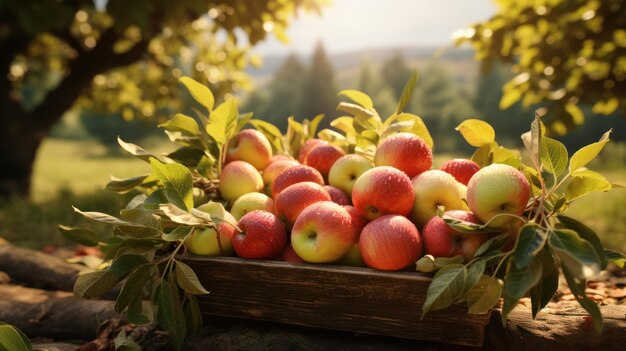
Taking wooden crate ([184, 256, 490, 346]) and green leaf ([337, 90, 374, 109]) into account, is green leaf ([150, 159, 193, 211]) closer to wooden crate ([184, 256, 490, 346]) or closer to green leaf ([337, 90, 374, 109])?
wooden crate ([184, 256, 490, 346])

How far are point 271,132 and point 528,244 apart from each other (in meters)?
1.44

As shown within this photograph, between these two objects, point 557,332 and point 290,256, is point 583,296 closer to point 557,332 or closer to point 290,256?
point 557,332

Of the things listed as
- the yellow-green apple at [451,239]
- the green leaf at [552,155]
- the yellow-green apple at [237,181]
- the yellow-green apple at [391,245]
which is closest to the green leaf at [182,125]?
the yellow-green apple at [237,181]

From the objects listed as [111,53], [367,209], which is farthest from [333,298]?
[111,53]

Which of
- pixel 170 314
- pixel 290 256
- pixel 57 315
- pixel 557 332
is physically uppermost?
pixel 290 256

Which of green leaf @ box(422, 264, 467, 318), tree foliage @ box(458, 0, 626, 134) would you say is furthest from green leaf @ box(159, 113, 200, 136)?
tree foliage @ box(458, 0, 626, 134)

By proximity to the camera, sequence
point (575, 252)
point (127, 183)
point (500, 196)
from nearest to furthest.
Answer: point (575, 252) → point (500, 196) → point (127, 183)

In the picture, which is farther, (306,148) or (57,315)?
(306,148)

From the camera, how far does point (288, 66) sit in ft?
151

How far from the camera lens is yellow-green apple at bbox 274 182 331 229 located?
1741mm

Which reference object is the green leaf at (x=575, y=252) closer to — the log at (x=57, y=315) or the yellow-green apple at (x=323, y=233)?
the yellow-green apple at (x=323, y=233)

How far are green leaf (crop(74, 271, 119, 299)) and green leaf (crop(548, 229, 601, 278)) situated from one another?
1.35 meters

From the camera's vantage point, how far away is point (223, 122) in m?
2.02

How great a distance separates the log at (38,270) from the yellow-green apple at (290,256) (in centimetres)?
136
